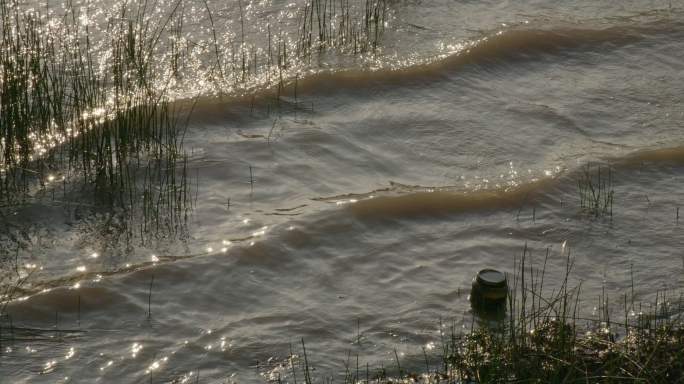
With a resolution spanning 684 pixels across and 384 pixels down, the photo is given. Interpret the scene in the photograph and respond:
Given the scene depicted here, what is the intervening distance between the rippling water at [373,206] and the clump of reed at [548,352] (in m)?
0.17

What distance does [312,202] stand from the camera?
5.86m

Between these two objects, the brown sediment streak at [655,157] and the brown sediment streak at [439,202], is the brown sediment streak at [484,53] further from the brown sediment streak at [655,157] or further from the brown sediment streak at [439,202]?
the brown sediment streak at [655,157]

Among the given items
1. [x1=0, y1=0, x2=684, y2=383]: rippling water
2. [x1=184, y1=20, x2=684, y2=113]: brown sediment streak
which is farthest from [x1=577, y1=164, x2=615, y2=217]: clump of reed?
[x1=184, y1=20, x2=684, y2=113]: brown sediment streak

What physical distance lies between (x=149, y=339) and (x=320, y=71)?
11.3 feet

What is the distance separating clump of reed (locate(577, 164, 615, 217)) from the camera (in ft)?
19.4

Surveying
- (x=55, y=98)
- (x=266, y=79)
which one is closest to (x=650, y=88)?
(x=266, y=79)

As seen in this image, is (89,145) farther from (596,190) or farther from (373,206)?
(596,190)

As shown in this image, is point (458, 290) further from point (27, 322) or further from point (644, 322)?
point (27, 322)

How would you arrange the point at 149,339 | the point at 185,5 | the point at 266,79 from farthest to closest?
the point at 185,5, the point at 266,79, the point at 149,339

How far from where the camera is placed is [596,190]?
20.1 feet

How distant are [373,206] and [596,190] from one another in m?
1.40

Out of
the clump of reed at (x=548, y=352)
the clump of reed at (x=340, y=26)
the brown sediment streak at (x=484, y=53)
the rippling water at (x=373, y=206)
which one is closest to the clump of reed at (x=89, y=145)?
the rippling water at (x=373, y=206)

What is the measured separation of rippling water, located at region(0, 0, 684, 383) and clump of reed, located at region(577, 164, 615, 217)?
0.06m

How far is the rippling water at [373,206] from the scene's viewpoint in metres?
→ 4.61
